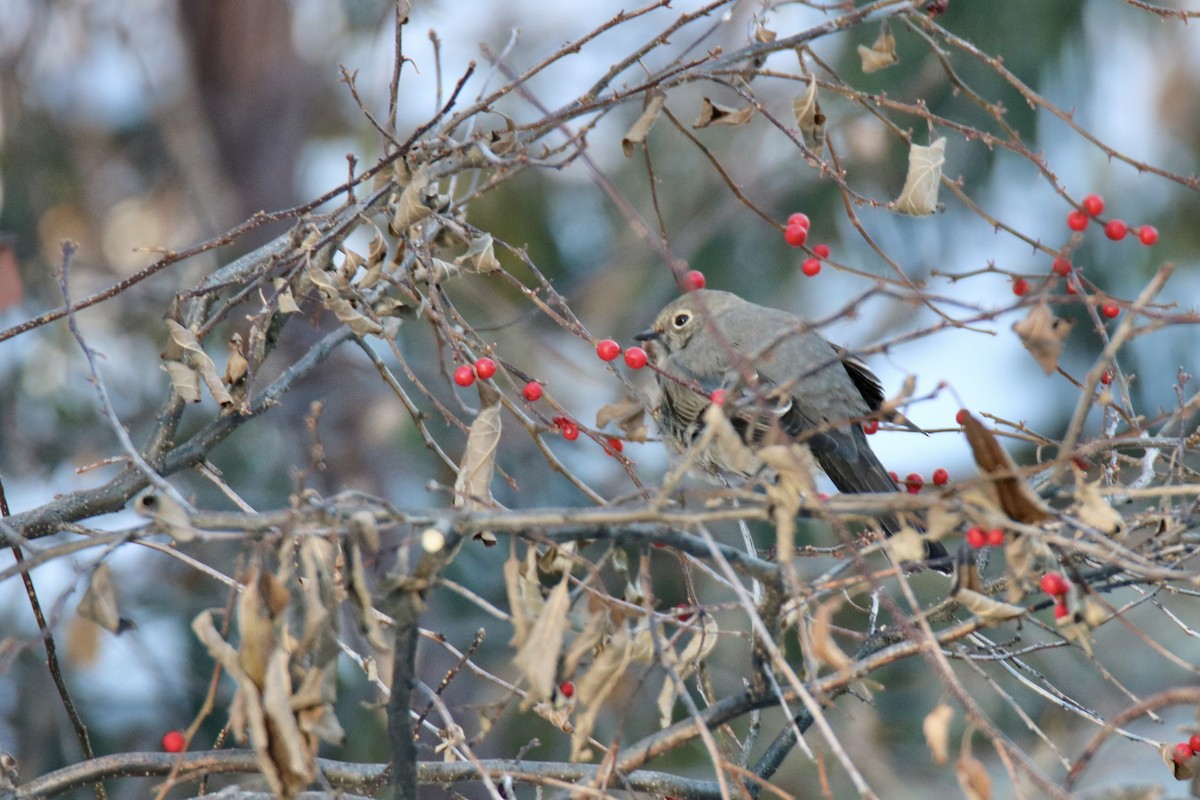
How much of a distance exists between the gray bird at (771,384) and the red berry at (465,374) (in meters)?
0.99

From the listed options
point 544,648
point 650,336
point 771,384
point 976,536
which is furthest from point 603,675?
point 650,336

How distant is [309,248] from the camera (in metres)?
2.79

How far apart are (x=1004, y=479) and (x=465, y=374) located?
1.42 m

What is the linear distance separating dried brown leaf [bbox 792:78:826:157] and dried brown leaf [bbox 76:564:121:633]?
5.76 feet

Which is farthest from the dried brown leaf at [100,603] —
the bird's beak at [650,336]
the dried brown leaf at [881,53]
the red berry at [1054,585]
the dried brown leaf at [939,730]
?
the bird's beak at [650,336]

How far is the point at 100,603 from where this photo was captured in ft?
6.77

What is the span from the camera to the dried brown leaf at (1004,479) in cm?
192

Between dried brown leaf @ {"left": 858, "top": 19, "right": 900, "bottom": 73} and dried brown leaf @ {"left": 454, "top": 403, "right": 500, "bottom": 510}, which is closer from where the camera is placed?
dried brown leaf @ {"left": 454, "top": 403, "right": 500, "bottom": 510}

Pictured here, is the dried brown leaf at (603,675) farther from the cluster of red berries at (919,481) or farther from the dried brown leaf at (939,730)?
the cluster of red berries at (919,481)

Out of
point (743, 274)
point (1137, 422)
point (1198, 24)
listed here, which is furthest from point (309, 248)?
point (1198, 24)

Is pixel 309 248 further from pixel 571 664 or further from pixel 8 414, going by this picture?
pixel 8 414

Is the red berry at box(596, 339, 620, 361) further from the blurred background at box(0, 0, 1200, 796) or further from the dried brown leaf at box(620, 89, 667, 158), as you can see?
the blurred background at box(0, 0, 1200, 796)

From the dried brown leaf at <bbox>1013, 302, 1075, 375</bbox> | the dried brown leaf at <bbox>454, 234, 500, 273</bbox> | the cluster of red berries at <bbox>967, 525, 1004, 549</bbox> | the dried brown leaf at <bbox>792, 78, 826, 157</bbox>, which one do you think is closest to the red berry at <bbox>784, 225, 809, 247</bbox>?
the dried brown leaf at <bbox>792, 78, 826, 157</bbox>

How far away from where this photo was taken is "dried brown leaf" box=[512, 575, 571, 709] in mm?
1958
